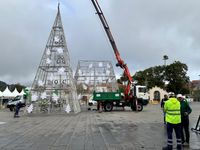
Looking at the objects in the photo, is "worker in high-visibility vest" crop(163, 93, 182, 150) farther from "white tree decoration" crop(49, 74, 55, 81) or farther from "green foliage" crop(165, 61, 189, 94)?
"green foliage" crop(165, 61, 189, 94)

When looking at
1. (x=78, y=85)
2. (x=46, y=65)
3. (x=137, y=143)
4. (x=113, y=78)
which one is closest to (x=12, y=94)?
(x=78, y=85)

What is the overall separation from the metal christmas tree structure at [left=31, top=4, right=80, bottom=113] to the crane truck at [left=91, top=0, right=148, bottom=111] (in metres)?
5.58

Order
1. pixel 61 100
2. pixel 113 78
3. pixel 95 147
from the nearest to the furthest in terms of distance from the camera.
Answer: pixel 95 147
pixel 61 100
pixel 113 78

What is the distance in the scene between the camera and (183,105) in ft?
37.2

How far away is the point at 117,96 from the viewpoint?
38.4m

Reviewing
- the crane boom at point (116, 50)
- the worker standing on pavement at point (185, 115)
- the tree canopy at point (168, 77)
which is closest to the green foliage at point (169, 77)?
the tree canopy at point (168, 77)

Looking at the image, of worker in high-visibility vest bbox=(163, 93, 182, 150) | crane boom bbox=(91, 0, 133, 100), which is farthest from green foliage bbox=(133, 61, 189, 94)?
worker in high-visibility vest bbox=(163, 93, 182, 150)

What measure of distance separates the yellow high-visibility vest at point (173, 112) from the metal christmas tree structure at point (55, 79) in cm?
2211

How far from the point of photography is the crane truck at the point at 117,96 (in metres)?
38.0

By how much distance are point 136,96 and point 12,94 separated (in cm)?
2543

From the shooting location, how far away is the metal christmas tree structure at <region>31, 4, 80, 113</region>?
105ft

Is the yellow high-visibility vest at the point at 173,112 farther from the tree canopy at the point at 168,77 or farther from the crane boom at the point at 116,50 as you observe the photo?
the tree canopy at the point at 168,77

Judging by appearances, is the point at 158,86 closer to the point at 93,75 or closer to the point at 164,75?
the point at 164,75

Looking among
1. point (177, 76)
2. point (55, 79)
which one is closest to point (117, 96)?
point (55, 79)
